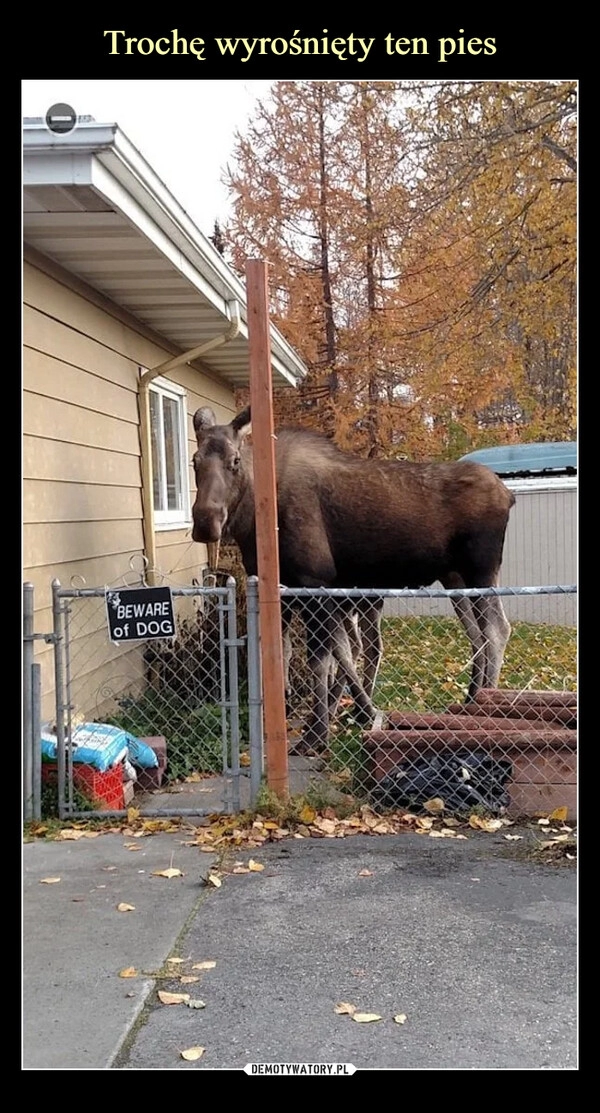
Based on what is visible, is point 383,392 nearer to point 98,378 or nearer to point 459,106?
point 459,106

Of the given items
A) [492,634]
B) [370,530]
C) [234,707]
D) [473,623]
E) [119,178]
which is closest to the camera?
[119,178]

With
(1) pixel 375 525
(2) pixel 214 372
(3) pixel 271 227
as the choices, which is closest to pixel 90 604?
(1) pixel 375 525

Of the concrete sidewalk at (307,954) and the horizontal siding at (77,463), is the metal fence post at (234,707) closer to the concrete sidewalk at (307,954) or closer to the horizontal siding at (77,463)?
the concrete sidewalk at (307,954)

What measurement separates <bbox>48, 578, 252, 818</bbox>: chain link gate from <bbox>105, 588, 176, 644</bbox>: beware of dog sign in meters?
0.09

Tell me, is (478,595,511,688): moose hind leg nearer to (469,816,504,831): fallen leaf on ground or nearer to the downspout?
(469,816,504,831): fallen leaf on ground

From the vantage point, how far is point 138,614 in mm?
6020

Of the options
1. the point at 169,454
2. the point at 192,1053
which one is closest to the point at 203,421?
the point at 169,454

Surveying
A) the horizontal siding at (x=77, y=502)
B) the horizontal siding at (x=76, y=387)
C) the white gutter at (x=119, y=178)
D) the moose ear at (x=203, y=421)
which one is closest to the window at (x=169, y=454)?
the horizontal siding at (x=76, y=387)

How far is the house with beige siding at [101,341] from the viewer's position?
5.74 metres

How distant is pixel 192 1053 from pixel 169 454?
8.35 m

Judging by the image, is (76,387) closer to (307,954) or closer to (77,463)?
(77,463)

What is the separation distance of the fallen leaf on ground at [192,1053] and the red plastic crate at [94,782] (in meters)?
2.85

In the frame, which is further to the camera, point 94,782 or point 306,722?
point 306,722

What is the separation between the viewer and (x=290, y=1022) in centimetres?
348
